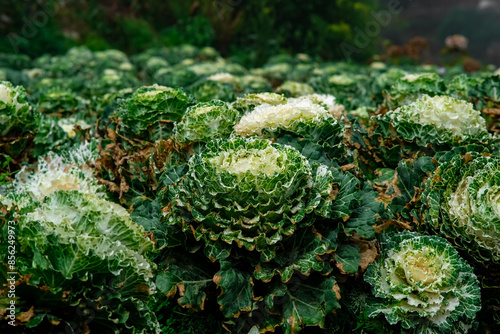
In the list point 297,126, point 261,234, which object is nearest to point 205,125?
point 297,126

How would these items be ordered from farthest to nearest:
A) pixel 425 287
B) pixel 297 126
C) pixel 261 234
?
pixel 297 126 < pixel 425 287 < pixel 261 234

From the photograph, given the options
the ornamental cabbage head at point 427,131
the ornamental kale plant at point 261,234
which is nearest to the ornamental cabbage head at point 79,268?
the ornamental kale plant at point 261,234

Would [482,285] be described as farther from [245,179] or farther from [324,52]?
[324,52]

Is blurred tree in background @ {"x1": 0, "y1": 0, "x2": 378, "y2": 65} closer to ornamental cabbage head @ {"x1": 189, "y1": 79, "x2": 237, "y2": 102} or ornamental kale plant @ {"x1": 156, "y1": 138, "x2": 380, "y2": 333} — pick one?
ornamental cabbage head @ {"x1": 189, "y1": 79, "x2": 237, "y2": 102}

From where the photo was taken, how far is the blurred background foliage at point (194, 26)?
10.6m

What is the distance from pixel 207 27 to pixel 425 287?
36.1 feet

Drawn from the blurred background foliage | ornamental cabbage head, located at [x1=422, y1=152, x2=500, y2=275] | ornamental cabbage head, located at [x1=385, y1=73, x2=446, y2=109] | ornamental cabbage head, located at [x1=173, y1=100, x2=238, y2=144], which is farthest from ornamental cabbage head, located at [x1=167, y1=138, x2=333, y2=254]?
the blurred background foliage

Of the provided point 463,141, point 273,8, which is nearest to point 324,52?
point 273,8

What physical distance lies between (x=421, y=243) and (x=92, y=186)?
1.85 m

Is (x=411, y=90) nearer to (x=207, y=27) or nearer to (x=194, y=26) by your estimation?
(x=207, y=27)

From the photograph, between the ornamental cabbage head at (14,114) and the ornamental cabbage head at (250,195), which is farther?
the ornamental cabbage head at (14,114)

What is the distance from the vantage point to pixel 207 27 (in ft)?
38.0

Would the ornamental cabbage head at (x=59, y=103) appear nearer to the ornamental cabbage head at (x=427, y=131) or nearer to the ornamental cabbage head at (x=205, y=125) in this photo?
the ornamental cabbage head at (x=205, y=125)

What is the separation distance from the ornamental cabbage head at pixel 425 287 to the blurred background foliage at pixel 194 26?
8.52 m
